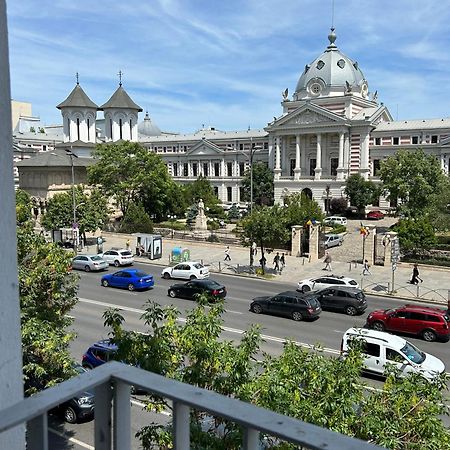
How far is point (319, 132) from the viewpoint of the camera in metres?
71.3

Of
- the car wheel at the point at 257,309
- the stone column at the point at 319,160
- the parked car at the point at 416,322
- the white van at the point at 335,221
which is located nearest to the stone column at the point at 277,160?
the stone column at the point at 319,160

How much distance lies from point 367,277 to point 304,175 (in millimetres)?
43359

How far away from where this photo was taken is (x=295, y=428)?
164cm

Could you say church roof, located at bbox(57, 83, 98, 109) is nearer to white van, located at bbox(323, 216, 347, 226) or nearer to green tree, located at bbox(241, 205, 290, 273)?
white van, located at bbox(323, 216, 347, 226)

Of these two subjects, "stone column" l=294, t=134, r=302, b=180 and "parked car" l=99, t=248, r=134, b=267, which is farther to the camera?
"stone column" l=294, t=134, r=302, b=180

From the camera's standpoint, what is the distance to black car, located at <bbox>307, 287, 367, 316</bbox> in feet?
75.4

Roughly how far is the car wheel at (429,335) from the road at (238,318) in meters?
0.22

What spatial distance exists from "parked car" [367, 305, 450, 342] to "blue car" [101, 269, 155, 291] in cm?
1294

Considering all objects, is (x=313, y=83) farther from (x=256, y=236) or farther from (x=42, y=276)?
(x=42, y=276)

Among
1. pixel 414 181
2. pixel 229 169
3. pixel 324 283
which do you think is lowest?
pixel 324 283

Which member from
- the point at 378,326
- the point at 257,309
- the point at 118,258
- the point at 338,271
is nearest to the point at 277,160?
the point at 338,271

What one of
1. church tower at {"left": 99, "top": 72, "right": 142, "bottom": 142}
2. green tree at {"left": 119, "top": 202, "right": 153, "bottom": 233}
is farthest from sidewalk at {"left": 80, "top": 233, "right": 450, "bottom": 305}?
church tower at {"left": 99, "top": 72, "right": 142, "bottom": 142}

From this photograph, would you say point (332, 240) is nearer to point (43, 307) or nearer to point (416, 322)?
point (416, 322)

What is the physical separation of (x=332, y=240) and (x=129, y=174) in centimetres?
2327
